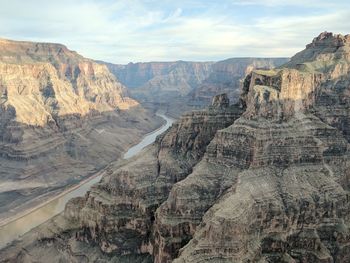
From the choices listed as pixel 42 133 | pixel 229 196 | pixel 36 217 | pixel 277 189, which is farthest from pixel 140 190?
pixel 42 133

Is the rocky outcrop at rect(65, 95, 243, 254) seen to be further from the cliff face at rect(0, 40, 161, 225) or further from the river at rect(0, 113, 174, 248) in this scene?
the cliff face at rect(0, 40, 161, 225)

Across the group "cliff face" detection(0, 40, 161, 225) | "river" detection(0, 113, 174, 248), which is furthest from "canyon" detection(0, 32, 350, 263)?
"cliff face" detection(0, 40, 161, 225)

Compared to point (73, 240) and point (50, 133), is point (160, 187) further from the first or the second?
point (50, 133)

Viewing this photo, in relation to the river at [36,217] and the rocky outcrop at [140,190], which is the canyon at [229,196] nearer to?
the rocky outcrop at [140,190]

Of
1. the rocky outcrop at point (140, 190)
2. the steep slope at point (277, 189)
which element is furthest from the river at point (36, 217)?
the steep slope at point (277, 189)

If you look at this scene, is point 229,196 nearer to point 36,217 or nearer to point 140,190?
point 140,190
